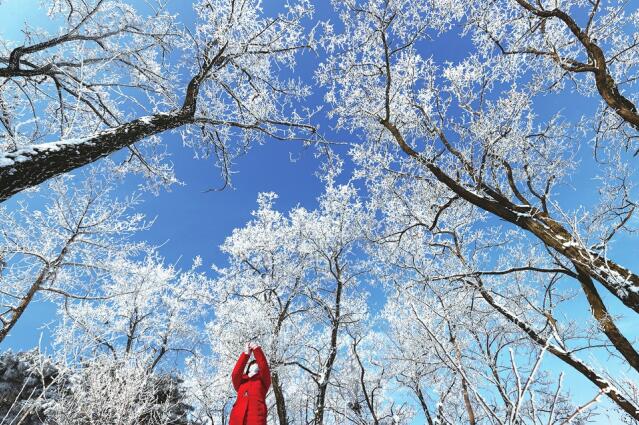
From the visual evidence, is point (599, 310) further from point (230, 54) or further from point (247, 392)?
point (230, 54)

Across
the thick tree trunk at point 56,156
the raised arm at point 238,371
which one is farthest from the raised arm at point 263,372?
the thick tree trunk at point 56,156

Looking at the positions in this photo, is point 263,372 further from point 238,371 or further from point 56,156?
point 56,156

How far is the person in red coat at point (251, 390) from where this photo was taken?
5293mm

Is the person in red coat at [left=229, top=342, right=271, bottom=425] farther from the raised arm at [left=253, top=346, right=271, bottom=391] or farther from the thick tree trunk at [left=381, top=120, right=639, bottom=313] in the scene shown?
the thick tree trunk at [left=381, top=120, right=639, bottom=313]

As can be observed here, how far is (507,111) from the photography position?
23.8 feet

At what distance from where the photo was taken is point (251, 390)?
5480 millimetres

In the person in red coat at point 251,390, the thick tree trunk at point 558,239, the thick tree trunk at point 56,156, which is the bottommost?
the person in red coat at point 251,390

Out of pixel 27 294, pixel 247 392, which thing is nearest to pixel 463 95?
pixel 247 392

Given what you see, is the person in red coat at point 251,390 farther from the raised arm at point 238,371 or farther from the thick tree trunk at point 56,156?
the thick tree trunk at point 56,156

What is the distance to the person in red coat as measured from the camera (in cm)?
529

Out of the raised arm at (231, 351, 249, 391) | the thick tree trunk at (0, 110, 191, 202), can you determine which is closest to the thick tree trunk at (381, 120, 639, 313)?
the raised arm at (231, 351, 249, 391)

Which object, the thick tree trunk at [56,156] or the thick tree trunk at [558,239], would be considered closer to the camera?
the thick tree trunk at [56,156]

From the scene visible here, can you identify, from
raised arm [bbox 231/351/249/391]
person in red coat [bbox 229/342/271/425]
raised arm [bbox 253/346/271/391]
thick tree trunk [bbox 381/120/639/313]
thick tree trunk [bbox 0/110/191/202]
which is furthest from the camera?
raised arm [bbox 231/351/249/391]

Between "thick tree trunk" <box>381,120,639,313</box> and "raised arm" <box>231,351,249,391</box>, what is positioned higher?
"thick tree trunk" <box>381,120,639,313</box>
